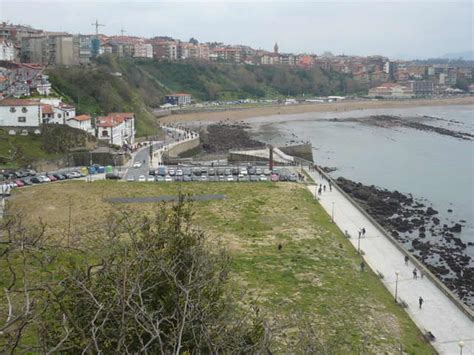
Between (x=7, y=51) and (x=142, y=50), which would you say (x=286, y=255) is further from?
(x=142, y=50)

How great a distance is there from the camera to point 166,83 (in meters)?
104

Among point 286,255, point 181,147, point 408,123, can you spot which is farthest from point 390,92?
point 286,255

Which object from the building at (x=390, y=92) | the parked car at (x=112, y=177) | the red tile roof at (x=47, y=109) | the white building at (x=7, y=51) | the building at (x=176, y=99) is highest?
the white building at (x=7, y=51)

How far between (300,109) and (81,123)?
58881 mm

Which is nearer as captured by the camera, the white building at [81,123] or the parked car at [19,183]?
the parked car at [19,183]

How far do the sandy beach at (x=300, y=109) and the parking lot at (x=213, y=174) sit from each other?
37530mm

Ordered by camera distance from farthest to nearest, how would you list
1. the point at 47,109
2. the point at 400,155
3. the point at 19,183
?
the point at 400,155, the point at 47,109, the point at 19,183

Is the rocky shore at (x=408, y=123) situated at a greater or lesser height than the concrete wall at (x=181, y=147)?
greater

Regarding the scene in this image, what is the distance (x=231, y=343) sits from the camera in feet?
23.2

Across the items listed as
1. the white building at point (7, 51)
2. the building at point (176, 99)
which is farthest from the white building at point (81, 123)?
the building at point (176, 99)

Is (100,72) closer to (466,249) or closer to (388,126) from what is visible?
(388,126)

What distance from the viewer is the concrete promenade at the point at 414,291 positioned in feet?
47.0

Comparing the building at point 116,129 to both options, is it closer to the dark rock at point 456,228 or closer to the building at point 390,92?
the dark rock at point 456,228

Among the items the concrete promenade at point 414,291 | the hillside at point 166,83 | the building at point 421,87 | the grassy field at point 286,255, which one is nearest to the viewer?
the grassy field at point 286,255
